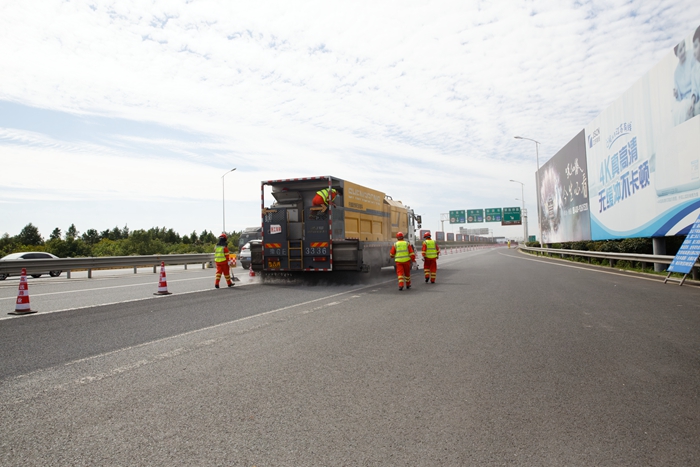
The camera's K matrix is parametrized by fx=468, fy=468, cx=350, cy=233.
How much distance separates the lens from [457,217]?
8288 centimetres

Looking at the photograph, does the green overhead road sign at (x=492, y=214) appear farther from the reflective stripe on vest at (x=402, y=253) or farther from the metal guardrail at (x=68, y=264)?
the reflective stripe on vest at (x=402, y=253)

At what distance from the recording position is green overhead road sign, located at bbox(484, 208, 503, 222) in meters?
80.4

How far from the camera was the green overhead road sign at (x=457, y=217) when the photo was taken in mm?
82625

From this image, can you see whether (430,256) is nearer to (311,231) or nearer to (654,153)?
(311,231)

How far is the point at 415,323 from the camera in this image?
724 cm

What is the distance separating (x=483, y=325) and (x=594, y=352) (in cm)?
184

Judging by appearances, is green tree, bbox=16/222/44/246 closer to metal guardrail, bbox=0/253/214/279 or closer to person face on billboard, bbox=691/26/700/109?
metal guardrail, bbox=0/253/214/279

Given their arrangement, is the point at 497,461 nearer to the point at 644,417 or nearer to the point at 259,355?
the point at 644,417

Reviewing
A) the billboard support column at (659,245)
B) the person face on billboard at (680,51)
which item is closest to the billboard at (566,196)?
the billboard support column at (659,245)

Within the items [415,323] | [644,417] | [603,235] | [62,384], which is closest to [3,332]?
[62,384]

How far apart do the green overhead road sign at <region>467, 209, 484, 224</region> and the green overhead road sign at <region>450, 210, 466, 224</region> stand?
99 cm

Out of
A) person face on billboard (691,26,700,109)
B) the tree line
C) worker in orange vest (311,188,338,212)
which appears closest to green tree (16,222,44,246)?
the tree line

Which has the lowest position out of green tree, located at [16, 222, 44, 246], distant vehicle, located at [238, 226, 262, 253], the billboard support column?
the billboard support column

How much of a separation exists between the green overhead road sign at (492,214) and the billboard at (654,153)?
56421 mm
